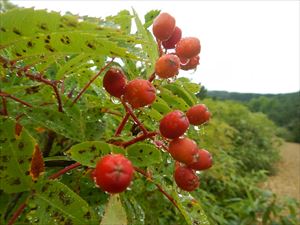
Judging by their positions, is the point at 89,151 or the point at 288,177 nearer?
the point at 89,151

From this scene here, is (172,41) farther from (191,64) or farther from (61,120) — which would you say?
(61,120)

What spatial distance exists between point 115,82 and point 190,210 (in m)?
0.39

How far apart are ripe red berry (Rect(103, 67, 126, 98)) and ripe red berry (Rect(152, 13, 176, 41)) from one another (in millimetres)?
179

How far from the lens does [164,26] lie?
36.4 inches

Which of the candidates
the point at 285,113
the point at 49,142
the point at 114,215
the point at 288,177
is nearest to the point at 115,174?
the point at 114,215

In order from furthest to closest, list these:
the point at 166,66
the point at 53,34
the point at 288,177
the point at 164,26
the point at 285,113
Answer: the point at 285,113 < the point at 288,177 < the point at 164,26 < the point at 166,66 < the point at 53,34

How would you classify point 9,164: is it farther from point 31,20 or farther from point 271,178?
point 271,178

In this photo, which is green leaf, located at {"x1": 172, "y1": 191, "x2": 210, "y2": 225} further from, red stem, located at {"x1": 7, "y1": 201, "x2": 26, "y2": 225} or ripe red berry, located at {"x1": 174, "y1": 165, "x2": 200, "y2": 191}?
red stem, located at {"x1": 7, "y1": 201, "x2": 26, "y2": 225}

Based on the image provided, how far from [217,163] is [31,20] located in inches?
210

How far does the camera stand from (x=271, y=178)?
13242 mm

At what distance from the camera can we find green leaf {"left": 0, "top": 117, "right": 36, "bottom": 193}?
2.29ft

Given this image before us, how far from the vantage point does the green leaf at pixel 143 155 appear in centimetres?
78

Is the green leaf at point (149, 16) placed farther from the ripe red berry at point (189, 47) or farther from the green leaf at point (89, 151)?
the green leaf at point (89, 151)

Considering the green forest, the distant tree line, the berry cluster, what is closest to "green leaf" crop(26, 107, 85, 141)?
the green forest
